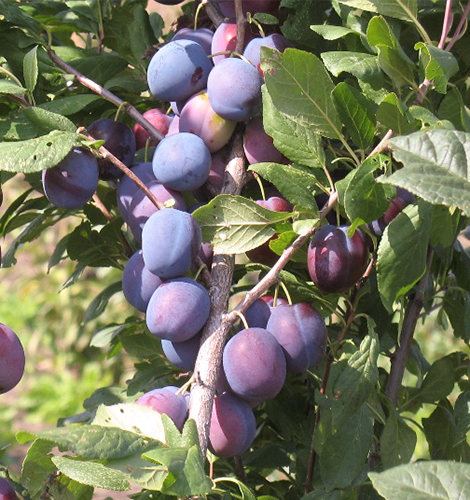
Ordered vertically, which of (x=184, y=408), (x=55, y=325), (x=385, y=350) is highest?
(x=184, y=408)

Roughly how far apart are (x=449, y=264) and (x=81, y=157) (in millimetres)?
502

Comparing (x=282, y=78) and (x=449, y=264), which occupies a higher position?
(x=282, y=78)

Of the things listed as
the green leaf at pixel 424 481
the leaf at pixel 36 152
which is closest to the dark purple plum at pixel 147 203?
the leaf at pixel 36 152

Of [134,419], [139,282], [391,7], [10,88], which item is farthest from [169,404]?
[391,7]

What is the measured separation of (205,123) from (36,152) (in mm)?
193

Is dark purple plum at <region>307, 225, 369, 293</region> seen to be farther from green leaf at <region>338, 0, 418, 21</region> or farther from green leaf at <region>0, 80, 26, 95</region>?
green leaf at <region>0, 80, 26, 95</region>

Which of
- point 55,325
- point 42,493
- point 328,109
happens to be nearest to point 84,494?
point 42,493

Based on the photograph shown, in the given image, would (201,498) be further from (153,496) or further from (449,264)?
(449,264)

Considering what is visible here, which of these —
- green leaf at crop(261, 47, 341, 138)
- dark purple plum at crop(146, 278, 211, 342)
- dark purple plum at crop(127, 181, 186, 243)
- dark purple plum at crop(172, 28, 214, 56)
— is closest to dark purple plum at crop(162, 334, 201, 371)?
dark purple plum at crop(146, 278, 211, 342)

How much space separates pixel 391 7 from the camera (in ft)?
2.59

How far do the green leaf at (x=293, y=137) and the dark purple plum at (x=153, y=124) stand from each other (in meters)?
0.17

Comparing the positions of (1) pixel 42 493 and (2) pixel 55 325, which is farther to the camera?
(2) pixel 55 325

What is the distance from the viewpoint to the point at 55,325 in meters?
4.00

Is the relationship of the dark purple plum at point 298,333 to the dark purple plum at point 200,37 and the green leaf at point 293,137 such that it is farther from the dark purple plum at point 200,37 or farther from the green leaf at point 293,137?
the dark purple plum at point 200,37
